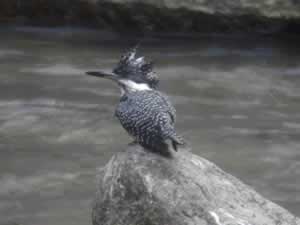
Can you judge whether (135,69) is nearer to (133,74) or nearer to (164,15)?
(133,74)

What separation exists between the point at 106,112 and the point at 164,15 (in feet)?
7.35

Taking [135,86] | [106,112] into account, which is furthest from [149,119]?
[106,112]

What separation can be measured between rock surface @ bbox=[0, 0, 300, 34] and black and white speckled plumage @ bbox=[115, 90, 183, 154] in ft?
16.8

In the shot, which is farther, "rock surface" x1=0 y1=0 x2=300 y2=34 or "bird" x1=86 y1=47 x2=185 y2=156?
"rock surface" x1=0 y1=0 x2=300 y2=34

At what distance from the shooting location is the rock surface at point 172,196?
11.8 ft

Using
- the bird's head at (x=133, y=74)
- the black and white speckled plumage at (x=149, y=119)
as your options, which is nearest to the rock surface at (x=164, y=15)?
the bird's head at (x=133, y=74)

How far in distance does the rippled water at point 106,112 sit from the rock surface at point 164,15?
182 mm

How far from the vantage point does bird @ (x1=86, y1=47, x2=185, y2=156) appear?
3.68 m

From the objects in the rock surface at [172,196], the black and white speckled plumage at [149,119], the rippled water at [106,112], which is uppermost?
the black and white speckled plumage at [149,119]

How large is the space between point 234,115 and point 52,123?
5.11 feet

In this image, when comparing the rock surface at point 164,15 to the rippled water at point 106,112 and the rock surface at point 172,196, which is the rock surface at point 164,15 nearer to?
the rippled water at point 106,112

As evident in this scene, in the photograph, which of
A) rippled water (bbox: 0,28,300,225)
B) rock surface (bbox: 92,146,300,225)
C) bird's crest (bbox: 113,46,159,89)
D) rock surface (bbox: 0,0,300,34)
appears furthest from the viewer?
rock surface (bbox: 0,0,300,34)

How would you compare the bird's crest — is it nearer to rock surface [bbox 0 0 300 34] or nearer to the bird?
the bird

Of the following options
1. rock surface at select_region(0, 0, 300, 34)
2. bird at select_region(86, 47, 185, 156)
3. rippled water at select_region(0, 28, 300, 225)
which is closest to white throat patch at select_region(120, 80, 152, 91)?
bird at select_region(86, 47, 185, 156)
